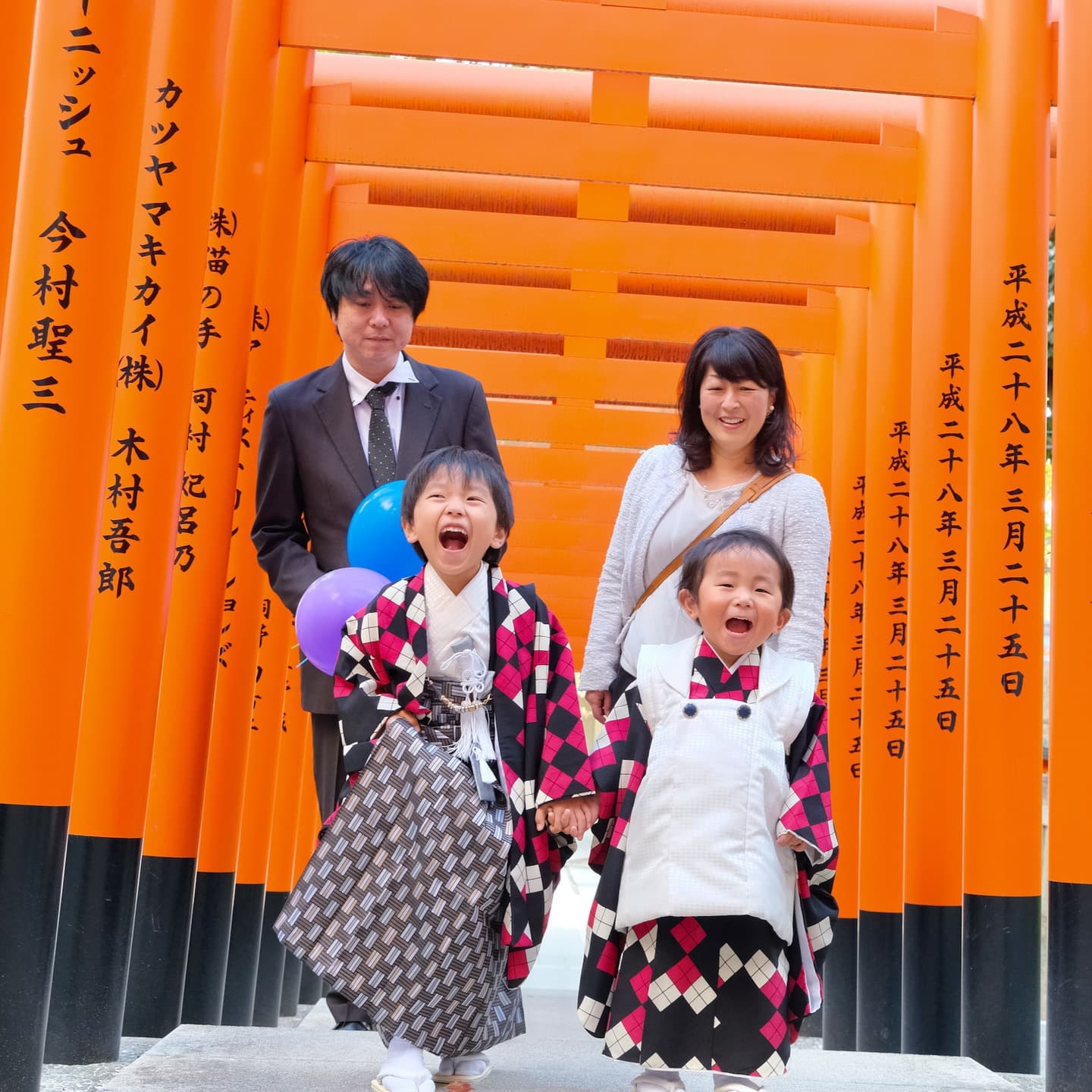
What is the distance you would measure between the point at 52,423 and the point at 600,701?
5.22 feet

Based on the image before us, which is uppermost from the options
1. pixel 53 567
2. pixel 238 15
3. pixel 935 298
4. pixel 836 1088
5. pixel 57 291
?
pixel 238 15

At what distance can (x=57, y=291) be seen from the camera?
3420mm

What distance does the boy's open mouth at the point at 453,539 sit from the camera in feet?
11.1

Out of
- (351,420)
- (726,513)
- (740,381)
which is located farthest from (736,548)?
(351,420)

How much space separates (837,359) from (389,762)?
7.47 metres

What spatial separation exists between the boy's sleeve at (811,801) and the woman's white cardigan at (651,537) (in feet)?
0.66

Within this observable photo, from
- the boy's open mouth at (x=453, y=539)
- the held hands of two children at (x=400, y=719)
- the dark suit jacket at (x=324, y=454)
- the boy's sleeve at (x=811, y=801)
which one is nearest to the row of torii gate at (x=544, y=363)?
the dark suit jacket at (x=324, y=454)

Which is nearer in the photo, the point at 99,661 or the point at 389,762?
the point at 389,762

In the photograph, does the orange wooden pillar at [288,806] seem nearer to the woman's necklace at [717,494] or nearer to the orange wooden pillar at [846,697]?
the orange wooden pillar at [846,697]

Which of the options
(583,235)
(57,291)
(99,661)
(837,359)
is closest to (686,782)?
(57,291)

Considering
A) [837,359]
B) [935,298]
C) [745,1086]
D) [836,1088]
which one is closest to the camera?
[745,1086]

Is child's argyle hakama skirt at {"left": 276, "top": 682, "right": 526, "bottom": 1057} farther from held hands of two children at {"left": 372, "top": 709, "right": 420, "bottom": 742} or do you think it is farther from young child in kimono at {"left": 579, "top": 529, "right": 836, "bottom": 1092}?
young child in kimono at {"left": 579, "top": 529, "right": 836, "bottom": 1092}

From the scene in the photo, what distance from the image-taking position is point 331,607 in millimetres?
3648

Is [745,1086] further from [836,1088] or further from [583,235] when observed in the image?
[583,235]
